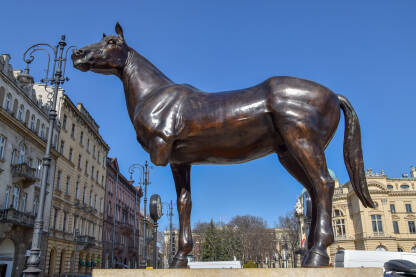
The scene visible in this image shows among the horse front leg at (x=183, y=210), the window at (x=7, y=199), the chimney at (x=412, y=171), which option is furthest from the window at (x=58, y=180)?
the chimney at (x=412, y=171)

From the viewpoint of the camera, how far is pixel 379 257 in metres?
20.9

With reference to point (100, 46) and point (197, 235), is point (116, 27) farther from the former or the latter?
point (197, 235)

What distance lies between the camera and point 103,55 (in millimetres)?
4434

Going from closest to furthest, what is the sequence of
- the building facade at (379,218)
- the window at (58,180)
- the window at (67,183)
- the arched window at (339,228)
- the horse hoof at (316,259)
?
the horse hoof at (316,259) → the window at (58,180) → the window at (67,183) → the building facade at (379,218) → the arched window at (339,228)

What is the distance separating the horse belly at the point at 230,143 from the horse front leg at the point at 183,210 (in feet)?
0.92

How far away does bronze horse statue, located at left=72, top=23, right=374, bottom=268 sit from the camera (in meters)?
3.52

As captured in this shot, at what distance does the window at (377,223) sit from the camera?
65938 millimetres

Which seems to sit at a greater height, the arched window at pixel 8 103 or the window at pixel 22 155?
the arched window at pixel 8 103

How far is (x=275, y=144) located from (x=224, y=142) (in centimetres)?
58

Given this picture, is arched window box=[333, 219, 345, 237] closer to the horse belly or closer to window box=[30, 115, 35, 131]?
window box=[30, 115, 35, 131]

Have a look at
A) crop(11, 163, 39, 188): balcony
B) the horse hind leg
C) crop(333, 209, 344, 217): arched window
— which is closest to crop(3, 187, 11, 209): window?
crop(11, 163, 39, 188): balcony

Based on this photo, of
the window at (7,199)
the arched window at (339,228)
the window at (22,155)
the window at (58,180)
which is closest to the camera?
the window at (7,199)

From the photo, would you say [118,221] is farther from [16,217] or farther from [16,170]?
[16,170]

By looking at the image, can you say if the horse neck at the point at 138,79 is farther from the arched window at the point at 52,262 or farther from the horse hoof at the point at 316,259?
the arched window at the point at 52,262
